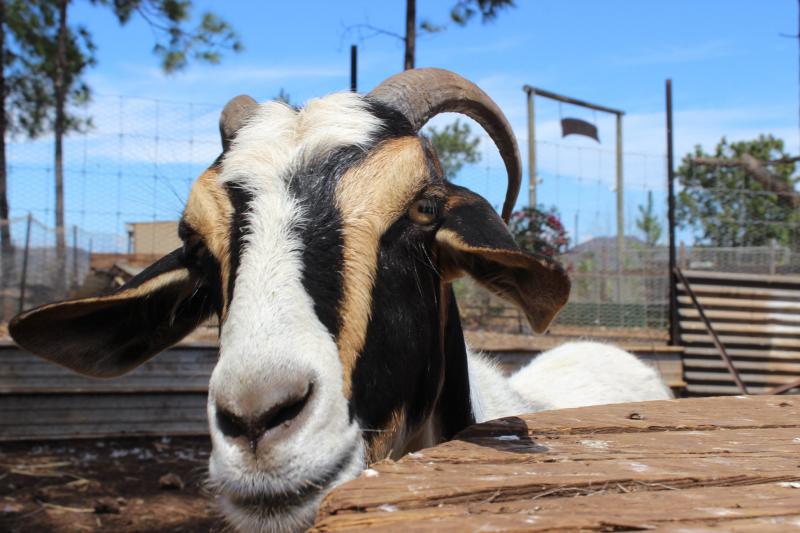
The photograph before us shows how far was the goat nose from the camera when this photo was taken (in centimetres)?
176

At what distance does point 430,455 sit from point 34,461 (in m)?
7.41

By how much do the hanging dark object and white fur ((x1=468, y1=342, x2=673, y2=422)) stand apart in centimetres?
876

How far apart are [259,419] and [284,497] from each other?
0.73 feet

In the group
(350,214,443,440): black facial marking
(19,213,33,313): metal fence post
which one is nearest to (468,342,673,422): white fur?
(350,214,443,440): black facial marking

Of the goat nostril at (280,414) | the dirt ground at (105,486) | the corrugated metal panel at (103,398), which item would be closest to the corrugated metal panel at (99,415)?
the corrugated metal panel at (103,398)

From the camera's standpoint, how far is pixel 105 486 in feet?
23.6

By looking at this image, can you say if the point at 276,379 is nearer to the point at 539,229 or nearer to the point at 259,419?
the point at 259,419

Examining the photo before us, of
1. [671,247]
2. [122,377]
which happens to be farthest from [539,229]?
[122,377]

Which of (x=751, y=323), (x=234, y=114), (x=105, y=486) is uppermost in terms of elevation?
(x=234, y=114)

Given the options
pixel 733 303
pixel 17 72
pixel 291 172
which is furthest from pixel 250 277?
pixel 17 72

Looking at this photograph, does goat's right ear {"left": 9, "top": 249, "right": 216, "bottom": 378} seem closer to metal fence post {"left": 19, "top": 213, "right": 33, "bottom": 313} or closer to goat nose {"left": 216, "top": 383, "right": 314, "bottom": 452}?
goat nose {"left": 216, "top": 383, "right": 314, "bottom": 452}

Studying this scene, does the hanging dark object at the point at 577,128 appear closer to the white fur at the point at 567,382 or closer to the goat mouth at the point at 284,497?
the white fur at the point at 567,382

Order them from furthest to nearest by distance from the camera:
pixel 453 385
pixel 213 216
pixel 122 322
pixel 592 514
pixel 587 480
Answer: pixel 122 322, pixel 453 385, pixel 213 216, pixel 587 480, pixel 592 514

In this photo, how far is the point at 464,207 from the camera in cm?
249
